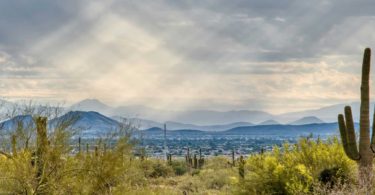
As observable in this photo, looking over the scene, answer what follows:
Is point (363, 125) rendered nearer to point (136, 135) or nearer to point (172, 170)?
point (136, 135)

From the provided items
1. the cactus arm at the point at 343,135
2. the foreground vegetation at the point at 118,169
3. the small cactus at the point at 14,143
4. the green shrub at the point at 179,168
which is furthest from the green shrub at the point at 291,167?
the green shrub at the point at 179,168

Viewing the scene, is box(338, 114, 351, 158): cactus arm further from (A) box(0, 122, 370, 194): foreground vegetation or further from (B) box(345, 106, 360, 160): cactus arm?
(A) box(0, 122, 370, 194): foreground vegetation

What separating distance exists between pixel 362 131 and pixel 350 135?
51 centimetres

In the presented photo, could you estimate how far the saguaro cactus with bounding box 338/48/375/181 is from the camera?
18141mm

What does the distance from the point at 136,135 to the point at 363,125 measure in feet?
27.7

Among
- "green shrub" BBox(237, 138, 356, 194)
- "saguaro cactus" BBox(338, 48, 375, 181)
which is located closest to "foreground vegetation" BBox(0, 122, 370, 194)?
"green shrub" BBox(237, 138, 356, 194)

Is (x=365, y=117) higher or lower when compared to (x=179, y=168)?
higher

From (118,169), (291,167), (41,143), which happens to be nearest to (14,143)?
(41,143)

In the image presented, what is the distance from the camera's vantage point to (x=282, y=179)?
19062mm

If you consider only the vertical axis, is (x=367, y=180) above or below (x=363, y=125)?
below

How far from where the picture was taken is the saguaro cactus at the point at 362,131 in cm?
1814

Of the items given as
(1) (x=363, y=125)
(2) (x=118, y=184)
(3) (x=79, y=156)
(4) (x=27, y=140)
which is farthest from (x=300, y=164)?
(4) (x=27, y=140)

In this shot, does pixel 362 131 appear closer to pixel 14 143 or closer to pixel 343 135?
pixel 343 135

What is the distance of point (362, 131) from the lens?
730 inches
